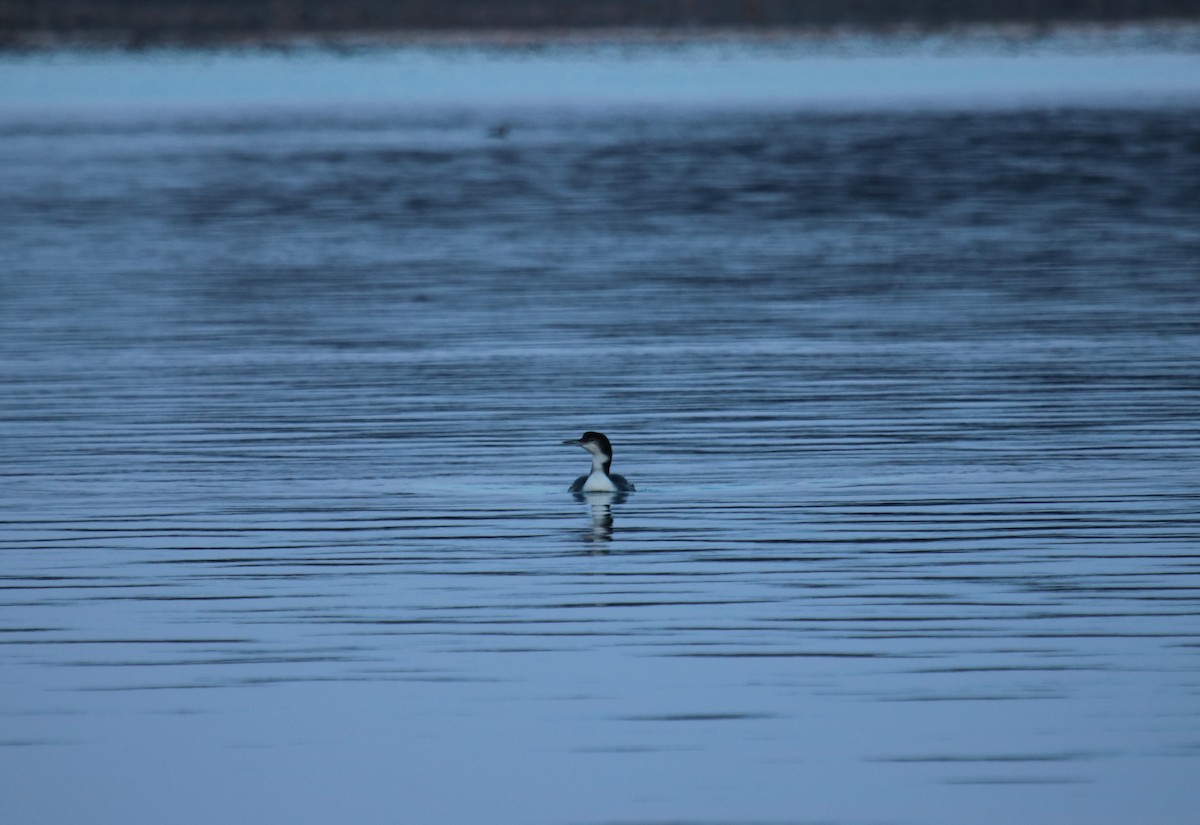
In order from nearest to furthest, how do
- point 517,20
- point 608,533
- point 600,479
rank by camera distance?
point 608,533 < point 600,479 < point 517,20

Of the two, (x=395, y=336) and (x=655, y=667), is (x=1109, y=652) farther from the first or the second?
(x=395, y=336)

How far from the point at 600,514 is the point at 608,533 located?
0.58m

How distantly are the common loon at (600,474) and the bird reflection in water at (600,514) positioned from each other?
49mm

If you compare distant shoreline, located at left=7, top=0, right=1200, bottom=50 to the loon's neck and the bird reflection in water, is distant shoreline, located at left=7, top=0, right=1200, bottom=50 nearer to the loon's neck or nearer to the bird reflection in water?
the bird reflection in water

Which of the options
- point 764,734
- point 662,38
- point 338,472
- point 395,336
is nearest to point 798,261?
point 395,336

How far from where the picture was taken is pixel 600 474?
15930mm

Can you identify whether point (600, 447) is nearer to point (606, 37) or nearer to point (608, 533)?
point (608, 533)

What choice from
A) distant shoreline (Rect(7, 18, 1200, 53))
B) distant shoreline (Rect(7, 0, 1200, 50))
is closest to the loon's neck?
distant shoreline (Rect(7, 18, 1200, 53))

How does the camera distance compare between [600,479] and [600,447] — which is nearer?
[600,479]

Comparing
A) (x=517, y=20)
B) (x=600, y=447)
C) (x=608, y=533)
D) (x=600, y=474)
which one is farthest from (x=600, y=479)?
(x=517, y=20)

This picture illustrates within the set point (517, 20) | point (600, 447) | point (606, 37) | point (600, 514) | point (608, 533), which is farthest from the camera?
point (606, 37)

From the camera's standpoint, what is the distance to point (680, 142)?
212ft

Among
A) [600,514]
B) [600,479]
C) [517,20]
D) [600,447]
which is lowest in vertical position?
[517,20]

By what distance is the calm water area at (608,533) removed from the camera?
10.7m
